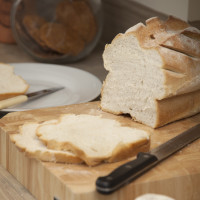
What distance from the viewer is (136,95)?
170 centimetres

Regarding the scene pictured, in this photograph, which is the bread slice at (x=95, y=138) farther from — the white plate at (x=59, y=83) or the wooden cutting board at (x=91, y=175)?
the white plate at (x=59, y=83)

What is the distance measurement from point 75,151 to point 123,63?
1.50 ft

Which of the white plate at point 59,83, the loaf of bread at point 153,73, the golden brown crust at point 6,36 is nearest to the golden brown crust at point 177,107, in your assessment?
the loaf of bread at point 153,73

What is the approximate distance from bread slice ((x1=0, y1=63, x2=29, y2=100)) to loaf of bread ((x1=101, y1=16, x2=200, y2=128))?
0.50m

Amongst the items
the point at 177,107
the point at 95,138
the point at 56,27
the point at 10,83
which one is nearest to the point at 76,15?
the point at 56,27

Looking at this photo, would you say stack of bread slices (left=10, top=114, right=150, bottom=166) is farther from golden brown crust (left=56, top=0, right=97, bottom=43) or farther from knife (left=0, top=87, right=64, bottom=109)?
golden brown crust (left=56, top=0, right=97, bottom=43)

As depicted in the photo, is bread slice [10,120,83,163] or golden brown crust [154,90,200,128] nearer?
bread slice [10,120,83,163]

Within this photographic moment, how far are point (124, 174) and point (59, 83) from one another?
119 cm

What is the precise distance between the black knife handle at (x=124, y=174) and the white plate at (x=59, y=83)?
2.49 feet

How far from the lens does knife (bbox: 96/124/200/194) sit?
121cm

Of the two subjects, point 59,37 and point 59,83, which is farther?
point 59,37

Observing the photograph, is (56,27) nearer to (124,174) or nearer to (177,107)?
(177,107)

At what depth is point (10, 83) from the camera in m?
2.20

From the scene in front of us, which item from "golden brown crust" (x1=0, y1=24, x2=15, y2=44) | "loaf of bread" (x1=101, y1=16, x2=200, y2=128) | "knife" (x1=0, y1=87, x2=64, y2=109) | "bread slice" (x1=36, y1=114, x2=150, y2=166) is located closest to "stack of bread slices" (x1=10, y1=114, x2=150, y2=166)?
"bread slice" (x1=36, y1=114, x2=150, y2=166)
